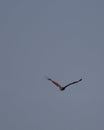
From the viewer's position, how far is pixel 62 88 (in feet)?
228
